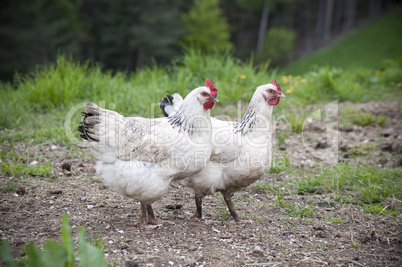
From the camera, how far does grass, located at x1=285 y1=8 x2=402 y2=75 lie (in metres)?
24.5

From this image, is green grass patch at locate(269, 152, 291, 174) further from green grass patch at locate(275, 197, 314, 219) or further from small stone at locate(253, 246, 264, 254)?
small stone at locate(253, 246, 264, 254)

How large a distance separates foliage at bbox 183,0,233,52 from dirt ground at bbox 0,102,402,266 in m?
23.4

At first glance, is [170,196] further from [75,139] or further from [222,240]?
[75,139]

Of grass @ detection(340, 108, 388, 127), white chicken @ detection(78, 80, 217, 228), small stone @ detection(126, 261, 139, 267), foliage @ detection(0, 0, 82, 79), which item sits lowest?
small stone @ detection(126, 261, 139, 267)

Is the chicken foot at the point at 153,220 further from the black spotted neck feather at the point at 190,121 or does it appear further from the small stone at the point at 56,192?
the small stone at the point at 56,192

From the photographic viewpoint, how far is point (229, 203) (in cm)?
353

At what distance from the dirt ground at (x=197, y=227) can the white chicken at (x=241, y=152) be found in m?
0.44

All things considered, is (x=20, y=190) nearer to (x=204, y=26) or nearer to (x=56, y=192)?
(x=56, y=192)

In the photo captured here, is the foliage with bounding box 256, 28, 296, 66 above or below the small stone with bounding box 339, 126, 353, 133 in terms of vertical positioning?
above

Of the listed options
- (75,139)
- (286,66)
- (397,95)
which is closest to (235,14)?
(286,66)

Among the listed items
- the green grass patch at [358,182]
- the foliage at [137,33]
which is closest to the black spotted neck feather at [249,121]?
the green grass patch at [358,182]

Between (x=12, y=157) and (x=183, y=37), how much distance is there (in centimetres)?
2415

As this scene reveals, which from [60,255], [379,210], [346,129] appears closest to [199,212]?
[60,255]

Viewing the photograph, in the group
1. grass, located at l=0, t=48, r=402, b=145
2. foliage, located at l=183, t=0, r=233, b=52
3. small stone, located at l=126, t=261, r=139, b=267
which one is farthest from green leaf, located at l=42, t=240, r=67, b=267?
foliage, located at l=183, t=0, r=233, b=52
